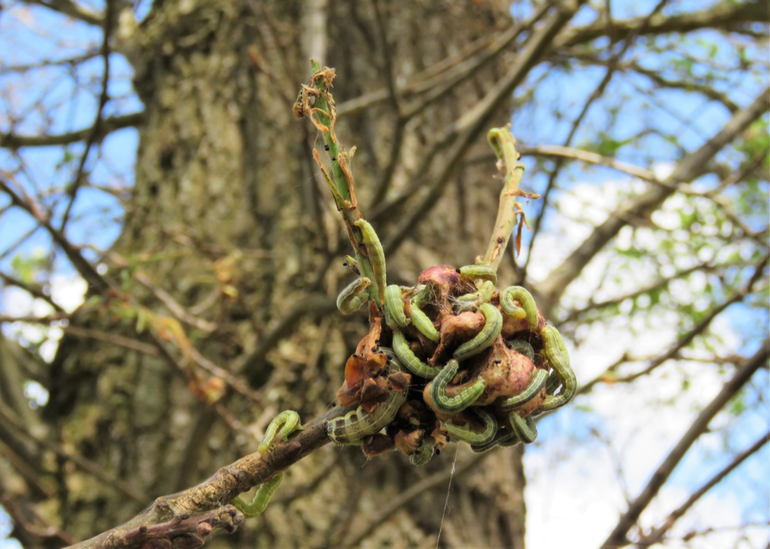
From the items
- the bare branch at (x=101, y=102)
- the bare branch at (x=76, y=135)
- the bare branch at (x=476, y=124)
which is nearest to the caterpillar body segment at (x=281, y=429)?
the bare branch at (x=476, y=124)

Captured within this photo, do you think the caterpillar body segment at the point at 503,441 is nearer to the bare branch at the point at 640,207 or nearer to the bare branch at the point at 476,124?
the bare branch at the point at 476,124

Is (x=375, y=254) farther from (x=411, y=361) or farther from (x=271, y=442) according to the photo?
(x=271, y=442)

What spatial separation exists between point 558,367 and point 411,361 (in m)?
0.21

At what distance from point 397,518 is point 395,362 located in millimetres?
2169

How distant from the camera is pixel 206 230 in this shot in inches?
135

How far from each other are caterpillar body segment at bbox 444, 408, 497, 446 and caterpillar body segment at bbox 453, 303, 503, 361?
0.27ft

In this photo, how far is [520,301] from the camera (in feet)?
3.07

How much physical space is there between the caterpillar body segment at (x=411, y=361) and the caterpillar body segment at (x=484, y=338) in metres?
0.04

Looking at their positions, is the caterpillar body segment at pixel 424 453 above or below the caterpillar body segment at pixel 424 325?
below

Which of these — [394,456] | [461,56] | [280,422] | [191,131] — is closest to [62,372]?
[191,131]

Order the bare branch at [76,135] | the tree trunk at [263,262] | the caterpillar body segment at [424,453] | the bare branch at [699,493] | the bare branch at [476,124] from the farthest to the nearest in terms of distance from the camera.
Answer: the bare branch at [76,135], the tree trunk at [263,262], the bare branch at [476,124], the bare branch at [699,493], the caterpillar body segment at [424,453]

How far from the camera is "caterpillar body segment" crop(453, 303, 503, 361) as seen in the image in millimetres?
855

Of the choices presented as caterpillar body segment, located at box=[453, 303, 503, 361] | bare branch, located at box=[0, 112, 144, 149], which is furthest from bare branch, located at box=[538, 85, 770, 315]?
bare branch, located at box=[0, 112, 144, 149]

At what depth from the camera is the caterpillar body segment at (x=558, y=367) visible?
0.91 meters
